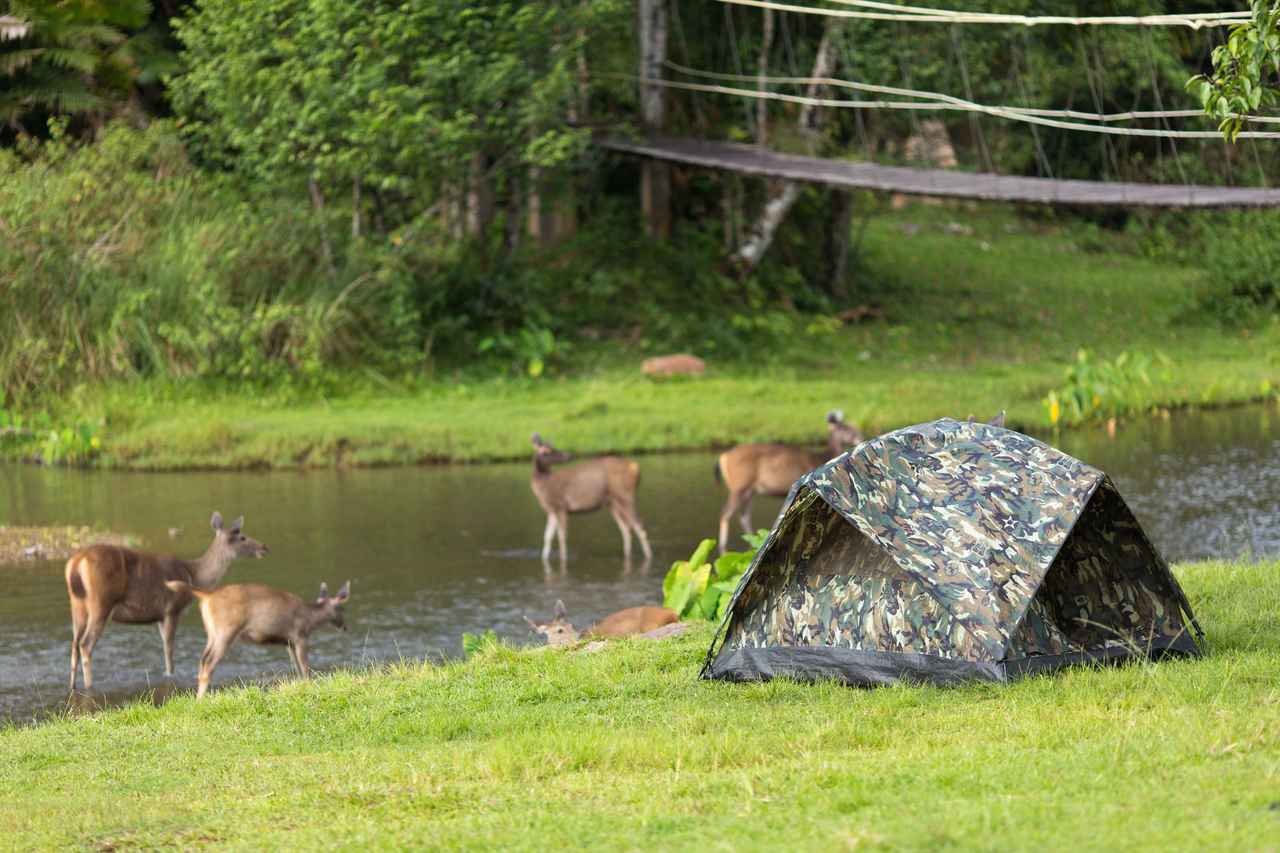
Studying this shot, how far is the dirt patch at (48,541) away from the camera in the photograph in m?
17.2

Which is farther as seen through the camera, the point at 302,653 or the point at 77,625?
the point at 77,625

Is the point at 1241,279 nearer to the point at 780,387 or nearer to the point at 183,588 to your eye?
the point at 780,387

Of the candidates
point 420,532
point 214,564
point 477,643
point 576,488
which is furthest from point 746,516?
point 477,643

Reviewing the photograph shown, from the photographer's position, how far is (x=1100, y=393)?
24766 millimetres

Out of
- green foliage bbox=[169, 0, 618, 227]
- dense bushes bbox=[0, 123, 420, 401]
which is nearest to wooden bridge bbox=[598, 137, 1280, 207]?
green foliage bbox=[169, 0, 618, 227]

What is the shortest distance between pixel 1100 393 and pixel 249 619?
1545 cm

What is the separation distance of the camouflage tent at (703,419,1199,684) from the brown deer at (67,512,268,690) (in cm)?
480

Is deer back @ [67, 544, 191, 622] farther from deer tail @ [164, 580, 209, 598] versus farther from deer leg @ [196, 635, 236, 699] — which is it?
deer leg @ [196, 635, 236, 699]

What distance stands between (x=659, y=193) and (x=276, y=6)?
795 cm

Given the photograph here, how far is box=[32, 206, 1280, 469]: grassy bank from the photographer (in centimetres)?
2366

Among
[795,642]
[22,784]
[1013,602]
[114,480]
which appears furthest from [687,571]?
[114,480]

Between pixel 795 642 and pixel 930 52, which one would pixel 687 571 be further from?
pixel 930 52

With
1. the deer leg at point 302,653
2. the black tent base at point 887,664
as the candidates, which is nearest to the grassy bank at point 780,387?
the deer leg at point 302,653

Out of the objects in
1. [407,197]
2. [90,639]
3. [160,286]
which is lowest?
[90,639]
